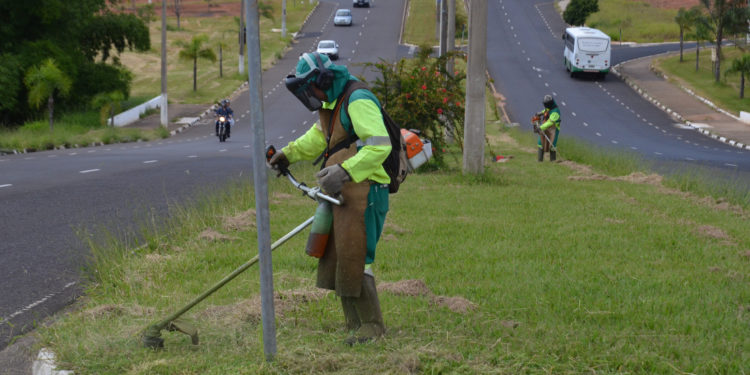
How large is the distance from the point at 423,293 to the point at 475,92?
9016 mm

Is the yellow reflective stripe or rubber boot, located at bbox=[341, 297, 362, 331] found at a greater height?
the yellow reflective stripe

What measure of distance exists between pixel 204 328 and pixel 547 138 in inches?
604

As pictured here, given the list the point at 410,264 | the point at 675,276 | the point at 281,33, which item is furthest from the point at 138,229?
the point at 281,33

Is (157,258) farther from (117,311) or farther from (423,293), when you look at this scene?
(423,293)

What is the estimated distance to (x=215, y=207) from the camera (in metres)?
10.4

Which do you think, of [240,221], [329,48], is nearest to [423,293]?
[240,221]

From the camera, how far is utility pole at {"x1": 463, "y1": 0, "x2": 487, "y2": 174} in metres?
14.8

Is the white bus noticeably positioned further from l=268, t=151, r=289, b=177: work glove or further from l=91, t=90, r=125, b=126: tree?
l=268, t=151, r=289, b=177: work glove

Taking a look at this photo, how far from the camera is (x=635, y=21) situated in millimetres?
75250

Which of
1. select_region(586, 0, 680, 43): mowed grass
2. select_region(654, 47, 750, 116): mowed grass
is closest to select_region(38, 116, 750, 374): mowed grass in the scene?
select_region(654, 47, 750, 116): mowed grass

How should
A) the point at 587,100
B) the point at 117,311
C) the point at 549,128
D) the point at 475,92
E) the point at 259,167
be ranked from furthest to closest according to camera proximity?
the point at 587,100 → the point at 549,128 → the point at 475,92 → the point at 117,311 → the point at 259,167

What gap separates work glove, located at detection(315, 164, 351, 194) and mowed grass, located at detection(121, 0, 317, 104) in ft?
147

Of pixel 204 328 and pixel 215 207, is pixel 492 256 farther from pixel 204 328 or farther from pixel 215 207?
pixel 215 207

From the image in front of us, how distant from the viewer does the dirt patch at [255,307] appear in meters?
5.60
